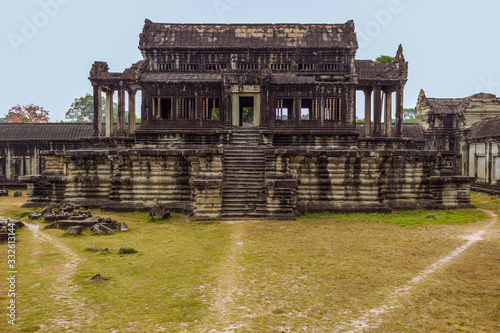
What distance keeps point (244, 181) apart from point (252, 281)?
8254 mm

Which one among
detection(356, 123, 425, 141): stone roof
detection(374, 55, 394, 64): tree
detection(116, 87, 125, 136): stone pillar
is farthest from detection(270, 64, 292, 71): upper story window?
detection(374, 55, 394, 64): tree

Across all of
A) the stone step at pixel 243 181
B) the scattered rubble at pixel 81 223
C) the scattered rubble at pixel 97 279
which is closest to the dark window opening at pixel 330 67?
the stone step at pixel 243 181

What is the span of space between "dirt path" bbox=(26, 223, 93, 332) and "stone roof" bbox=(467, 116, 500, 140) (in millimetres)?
27389

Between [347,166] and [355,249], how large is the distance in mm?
6755

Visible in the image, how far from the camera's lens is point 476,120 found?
3094cm

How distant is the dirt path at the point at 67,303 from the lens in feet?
17.0

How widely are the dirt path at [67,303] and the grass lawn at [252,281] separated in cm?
2

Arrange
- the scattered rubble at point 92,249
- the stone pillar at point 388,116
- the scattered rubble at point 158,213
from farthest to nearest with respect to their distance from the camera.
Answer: the stone pillar at point 388,116 → the scattered rubble at point 158,213 → the scattered rubble at point 92,249

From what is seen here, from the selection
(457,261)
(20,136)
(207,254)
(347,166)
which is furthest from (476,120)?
(20,136)

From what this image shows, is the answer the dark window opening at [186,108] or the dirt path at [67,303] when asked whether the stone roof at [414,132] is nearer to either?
the dark window opening at [186,108]

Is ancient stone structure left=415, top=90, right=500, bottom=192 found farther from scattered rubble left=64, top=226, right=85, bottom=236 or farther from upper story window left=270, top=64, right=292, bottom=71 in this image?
scattered rubble left=64, top=226, right=85, bottom=236

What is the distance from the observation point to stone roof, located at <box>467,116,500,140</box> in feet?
83.8

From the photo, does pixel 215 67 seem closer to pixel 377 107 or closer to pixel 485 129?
pixel 377 107

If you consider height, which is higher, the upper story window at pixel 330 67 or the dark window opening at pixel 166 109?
the upper story window at pixel 330 67
